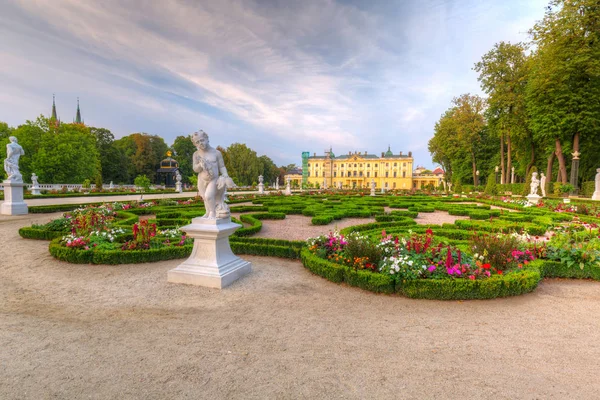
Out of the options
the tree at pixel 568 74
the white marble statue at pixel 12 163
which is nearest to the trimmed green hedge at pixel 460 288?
the white marble statue at pixel 12 163

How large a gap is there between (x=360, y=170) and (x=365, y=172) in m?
1.31

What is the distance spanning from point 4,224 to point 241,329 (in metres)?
9.28

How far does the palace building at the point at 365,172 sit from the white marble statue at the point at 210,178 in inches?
2467

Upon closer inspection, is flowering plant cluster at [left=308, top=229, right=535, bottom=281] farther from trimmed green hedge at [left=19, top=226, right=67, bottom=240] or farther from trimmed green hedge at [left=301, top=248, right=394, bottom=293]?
trimmed green hedge at [left=19, top=226, right=67, bottom=240]

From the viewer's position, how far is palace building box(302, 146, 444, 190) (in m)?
68.5

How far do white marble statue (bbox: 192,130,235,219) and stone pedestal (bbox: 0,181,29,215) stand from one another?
10110 millimetres

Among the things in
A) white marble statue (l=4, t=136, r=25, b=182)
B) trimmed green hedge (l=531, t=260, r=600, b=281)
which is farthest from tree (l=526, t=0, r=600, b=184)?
white marble statue (l=4, t=136, r=25, b=182)

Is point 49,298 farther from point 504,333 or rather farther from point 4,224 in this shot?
point 4,224

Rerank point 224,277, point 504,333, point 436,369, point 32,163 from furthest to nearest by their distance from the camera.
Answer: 1. point 32,163
2. point 224,277
3. point 504,333
4. point 436,369

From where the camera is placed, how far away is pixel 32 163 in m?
24.7

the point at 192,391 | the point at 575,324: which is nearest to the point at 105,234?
the point at 192,391

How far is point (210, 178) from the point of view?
4191 mm

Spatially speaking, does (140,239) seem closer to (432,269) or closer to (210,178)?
(210,178)

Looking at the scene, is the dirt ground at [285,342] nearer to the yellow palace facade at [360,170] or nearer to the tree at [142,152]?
the tree at [142,152]
